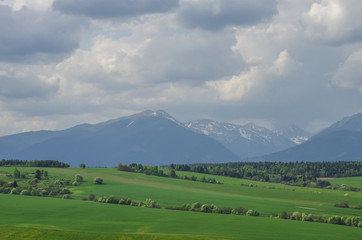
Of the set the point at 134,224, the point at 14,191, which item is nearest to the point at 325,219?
the point at 134,224

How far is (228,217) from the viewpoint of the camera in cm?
10700

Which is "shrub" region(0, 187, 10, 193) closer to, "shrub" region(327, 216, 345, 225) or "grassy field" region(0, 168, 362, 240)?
"grassy field" region(0, 168, 362, 240)

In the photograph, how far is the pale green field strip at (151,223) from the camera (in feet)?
279

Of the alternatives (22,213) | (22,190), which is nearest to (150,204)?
(22,213)

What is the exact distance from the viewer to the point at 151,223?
3757 inches

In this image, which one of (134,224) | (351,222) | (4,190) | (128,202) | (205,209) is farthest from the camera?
(4,190)

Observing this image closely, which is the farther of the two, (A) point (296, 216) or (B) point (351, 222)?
(A) point (296, 216)

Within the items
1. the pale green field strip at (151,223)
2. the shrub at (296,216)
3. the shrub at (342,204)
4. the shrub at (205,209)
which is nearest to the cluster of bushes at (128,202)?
the pale green field strip at (151,223)

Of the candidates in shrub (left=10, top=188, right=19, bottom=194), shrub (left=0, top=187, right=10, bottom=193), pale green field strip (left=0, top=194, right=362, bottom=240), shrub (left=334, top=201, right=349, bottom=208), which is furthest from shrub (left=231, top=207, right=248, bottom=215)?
shrub (left=0, top=187, right=10, bottom=193)

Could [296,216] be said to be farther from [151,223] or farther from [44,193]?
[44,193]

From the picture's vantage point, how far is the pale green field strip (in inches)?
3349

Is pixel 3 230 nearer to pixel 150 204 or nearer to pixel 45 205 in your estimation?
pixel 45 205

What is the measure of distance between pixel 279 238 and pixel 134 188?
11776cm

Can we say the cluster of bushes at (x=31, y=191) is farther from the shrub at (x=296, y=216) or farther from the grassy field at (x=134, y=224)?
the shrub at (x=296, y=216)
